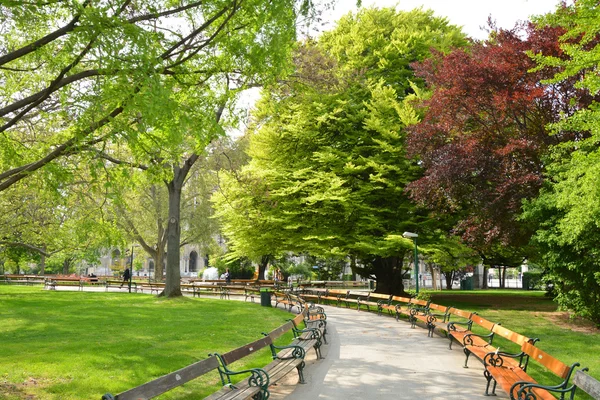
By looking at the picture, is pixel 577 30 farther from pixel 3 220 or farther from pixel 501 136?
pixel 3 220

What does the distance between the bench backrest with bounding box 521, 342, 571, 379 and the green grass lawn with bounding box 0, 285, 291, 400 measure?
14.8ft

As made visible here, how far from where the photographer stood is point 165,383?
519 cm

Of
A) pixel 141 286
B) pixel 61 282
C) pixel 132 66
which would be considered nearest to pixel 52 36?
pixel 132 66

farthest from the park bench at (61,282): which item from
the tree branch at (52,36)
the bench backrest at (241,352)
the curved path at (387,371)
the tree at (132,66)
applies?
the bench backrest at (241,352)

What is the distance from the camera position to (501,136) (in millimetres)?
17641

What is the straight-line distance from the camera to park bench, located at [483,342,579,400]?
5641 mm

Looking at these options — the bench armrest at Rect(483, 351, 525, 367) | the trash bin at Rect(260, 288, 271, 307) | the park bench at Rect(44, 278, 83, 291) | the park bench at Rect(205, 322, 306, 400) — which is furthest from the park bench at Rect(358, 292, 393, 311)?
the park bench at Rect(44, 278, 83, 291)

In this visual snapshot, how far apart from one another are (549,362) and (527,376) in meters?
0.96

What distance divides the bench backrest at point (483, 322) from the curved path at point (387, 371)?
67 centimetres

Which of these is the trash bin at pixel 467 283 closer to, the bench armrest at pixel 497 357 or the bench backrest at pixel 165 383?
the bench armrest at pixel 497 357

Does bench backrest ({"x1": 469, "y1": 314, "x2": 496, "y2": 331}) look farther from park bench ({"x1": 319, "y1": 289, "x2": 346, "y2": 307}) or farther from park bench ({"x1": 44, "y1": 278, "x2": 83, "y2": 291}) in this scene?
park bench ({"x1": 44, "y1": 278, "x2": 83, "y2": 291})

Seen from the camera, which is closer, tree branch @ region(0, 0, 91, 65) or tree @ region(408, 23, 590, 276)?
tree branch @ region(0, 0, 91, 65)

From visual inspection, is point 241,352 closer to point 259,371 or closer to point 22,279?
point 259,371

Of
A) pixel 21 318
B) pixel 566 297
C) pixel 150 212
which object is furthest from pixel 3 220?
pixel 566 297
